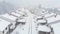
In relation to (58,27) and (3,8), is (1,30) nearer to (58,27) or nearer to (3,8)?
(58,27)

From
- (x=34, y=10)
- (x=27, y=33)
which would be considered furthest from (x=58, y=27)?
(x=34, y=10)

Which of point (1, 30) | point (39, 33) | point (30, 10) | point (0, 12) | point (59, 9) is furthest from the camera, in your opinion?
point (30, 10)

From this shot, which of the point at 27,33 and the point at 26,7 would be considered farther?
the point at 26,7

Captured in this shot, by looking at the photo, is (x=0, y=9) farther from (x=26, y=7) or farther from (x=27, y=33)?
(x=27, y=33)

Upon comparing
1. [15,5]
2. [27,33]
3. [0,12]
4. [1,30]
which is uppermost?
[15,5]

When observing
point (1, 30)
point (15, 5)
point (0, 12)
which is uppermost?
point (15, 5)

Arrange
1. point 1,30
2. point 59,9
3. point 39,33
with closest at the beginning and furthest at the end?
point 1,30 → point 39,33 → point 59,9

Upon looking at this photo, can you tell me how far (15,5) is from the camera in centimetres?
639

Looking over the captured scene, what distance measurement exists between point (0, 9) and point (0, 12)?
23 centimetres

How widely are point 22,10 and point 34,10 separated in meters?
0.90

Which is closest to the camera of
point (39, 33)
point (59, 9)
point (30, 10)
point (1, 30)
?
point (1, 30)

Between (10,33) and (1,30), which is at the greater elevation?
(1,30)

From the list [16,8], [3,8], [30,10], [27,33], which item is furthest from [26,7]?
[27,33]

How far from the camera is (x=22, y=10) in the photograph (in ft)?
22.1
